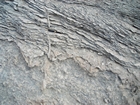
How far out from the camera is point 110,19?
1778 mm

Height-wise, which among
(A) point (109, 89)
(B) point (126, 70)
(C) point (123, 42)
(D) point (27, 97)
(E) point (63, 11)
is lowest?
(D) point (27, 97)

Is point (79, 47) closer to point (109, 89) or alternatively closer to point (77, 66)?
point (77, 66)

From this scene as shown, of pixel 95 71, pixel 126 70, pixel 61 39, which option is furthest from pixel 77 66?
pixel 126 70

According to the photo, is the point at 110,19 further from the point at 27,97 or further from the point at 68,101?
the point at 27,97

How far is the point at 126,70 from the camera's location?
1767 mm

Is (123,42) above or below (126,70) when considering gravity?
above

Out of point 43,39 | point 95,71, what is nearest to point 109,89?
point 95,71

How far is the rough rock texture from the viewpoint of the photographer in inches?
69.5

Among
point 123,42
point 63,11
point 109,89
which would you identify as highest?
point 63,11

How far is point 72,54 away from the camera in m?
1.80

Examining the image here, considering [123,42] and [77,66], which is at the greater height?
[123,42]

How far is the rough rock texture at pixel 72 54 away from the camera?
5.79 ft

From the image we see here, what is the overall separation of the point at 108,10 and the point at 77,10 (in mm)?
263

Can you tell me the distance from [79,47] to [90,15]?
29cm
